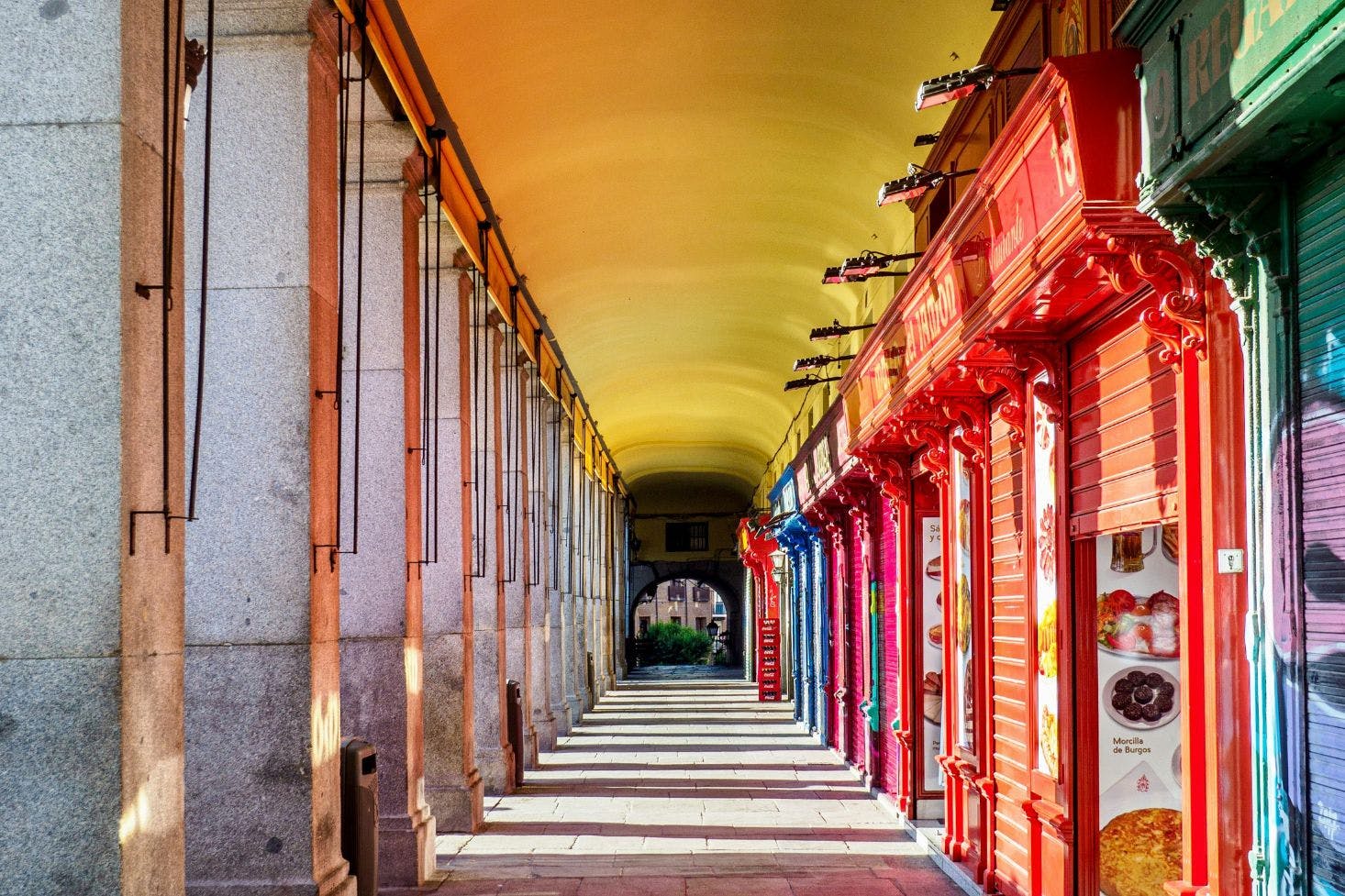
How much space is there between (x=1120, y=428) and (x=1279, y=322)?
2.03 metres

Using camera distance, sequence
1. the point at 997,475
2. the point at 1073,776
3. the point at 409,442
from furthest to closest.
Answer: the point at 409,442
the point at 997,475
the point at 1073,776

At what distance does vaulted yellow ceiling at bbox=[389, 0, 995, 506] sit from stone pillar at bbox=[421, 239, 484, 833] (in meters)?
1.19

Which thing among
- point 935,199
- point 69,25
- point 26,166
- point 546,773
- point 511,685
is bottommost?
point 546,773

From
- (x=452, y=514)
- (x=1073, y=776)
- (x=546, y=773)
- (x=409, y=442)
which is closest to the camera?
(x=1073, y=776)

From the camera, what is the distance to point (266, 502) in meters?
6.16

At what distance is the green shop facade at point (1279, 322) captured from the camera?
342 centimetres

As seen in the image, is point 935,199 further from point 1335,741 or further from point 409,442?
point 1335,741

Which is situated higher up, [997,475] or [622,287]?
[622,287]

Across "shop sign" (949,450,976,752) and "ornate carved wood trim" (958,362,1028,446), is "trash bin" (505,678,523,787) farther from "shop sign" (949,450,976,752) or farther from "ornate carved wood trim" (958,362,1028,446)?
"ornate carved wood trim" (958,362,1028,446)

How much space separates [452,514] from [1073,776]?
5.66 m

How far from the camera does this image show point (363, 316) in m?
8.89

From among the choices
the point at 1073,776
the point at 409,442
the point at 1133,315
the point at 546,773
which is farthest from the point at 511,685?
the point at 1133,315

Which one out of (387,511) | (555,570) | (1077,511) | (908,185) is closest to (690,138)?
(908,185)

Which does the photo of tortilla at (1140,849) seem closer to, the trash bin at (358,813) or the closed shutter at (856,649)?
the trash bin at (358,813)
